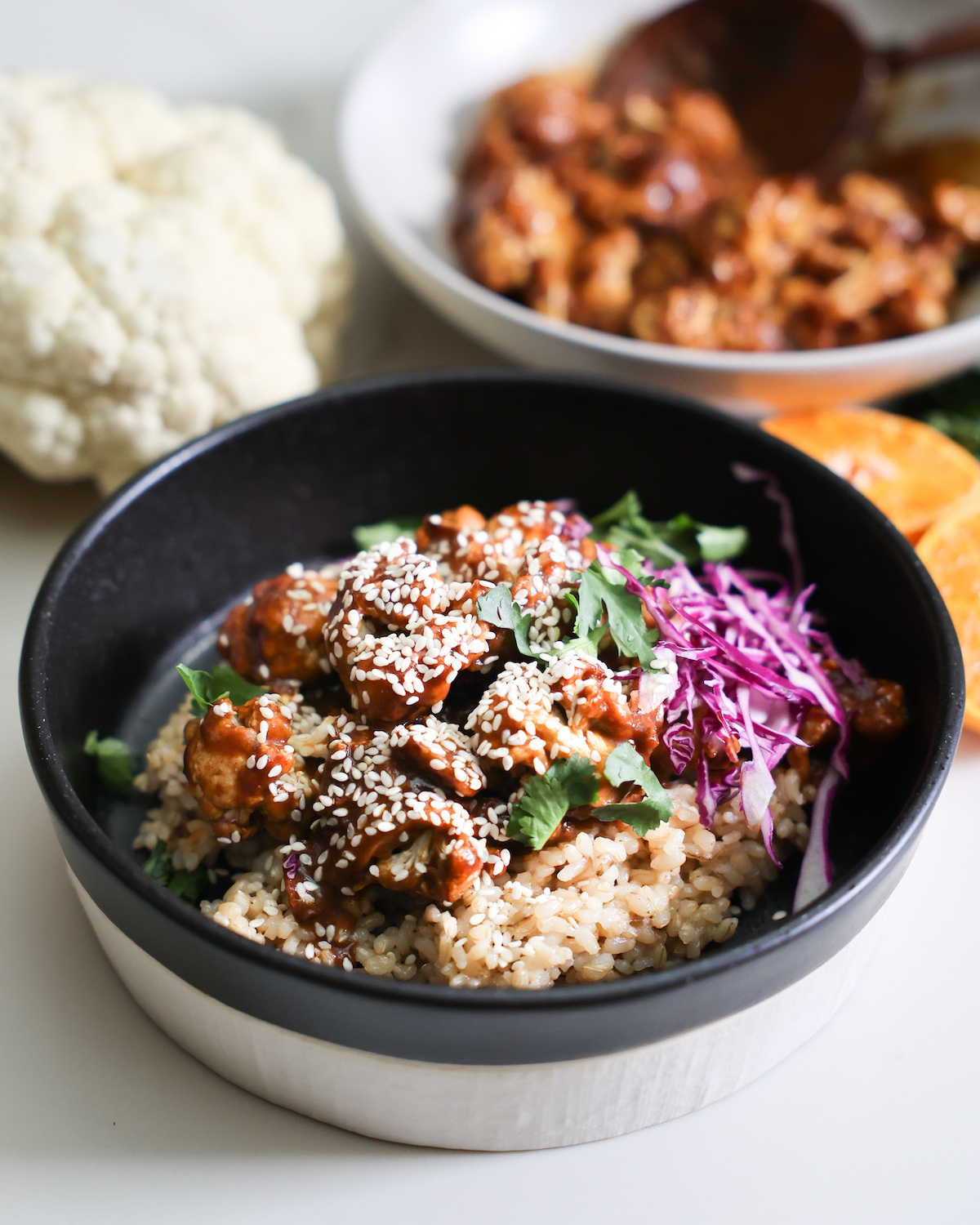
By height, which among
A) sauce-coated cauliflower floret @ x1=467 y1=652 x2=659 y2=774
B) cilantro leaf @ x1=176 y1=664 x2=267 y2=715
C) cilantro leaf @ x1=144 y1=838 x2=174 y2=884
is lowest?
cilantro leaf @ x1=144 y1=838 x2=174 y2=884

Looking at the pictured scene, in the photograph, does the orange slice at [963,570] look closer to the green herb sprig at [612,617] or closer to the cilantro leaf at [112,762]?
the green herb sprig at [612,617]

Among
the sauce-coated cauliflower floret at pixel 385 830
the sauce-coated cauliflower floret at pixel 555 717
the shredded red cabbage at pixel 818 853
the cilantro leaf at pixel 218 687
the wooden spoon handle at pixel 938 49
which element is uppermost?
the wooden spoon handle at pixel 938 49

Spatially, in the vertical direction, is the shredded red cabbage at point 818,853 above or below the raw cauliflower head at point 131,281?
below

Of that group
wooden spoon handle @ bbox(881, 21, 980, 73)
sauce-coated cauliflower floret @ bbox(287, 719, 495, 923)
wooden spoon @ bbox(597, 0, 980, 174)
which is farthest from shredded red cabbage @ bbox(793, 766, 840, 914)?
wooden spoon handle @ bbox(881, 21, 980, 73)

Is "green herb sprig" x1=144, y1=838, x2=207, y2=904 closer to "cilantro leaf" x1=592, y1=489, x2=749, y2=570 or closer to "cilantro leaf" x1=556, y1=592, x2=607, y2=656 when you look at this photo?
"cilantro leaf" x1=556, y1=592, x2=607, y2=656

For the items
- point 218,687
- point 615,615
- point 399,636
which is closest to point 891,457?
point 615,615

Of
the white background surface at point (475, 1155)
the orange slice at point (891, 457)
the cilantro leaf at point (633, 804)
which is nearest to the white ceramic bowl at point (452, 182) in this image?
the orange slice at point (891, 457)
